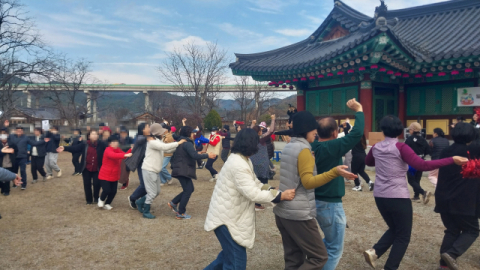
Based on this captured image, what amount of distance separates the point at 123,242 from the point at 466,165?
173 inches

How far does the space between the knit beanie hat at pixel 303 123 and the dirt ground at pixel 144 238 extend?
1926 mm

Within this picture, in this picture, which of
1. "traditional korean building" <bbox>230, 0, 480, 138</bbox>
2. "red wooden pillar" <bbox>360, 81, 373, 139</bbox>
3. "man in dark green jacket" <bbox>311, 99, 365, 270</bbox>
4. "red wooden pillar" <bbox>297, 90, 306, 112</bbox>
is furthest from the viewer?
"red wooden pillar" <bbox>297, 90, 306, 112</bbox>

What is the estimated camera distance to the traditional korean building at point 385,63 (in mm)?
10148

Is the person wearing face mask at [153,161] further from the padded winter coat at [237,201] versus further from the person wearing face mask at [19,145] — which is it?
the person wearing face mask at [19,145]

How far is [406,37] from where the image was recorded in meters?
12.9

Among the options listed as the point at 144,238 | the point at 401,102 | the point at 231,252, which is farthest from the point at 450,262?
A: the point at 401,102

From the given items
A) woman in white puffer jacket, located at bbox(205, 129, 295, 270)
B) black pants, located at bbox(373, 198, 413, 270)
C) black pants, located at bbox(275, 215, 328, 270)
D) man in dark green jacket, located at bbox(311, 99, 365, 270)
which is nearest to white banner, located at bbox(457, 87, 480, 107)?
black pants, located at bbox(373, 198, 413, 270)

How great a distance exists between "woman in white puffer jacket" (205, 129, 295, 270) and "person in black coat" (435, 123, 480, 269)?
6.63 feet

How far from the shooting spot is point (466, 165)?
3.30 metres

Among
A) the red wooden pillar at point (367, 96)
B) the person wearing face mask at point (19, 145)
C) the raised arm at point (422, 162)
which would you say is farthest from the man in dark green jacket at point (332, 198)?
the red wooden pillar at point (367, 96)

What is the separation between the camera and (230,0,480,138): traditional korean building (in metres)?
10.1

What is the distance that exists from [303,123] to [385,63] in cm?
889

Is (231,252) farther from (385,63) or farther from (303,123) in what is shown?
(385,63)

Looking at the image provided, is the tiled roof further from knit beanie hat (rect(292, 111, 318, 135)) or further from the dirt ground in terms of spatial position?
knit beanie hat (rect(292, 111, 318, 135))
